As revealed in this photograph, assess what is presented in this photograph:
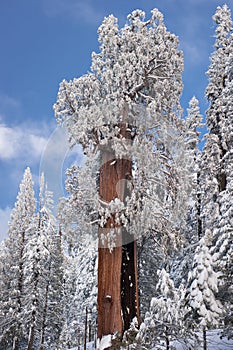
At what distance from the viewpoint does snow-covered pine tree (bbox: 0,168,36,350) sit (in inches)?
918

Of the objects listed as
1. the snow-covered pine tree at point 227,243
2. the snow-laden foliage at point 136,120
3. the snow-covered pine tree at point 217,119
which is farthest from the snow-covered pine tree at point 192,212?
the snow-laden foliage at point 136,120

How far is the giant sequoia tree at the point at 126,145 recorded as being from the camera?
7500mm

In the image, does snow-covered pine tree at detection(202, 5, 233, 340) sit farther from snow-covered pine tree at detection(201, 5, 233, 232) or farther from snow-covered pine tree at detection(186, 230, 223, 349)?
snow-covered pine tree at detection(186, 230, 223, 349)

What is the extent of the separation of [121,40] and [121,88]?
1292 mm

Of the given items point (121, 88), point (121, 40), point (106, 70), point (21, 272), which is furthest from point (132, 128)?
point (21, 272)

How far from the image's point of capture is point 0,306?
80.0ft

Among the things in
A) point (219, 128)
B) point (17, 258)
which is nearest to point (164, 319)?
point (219, 128)

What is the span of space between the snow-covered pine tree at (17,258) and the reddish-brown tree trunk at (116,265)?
1700cm

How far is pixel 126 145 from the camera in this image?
796cm

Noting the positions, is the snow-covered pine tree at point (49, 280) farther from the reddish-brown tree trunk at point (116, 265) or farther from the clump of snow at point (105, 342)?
the clump of snow at point (105, 342)

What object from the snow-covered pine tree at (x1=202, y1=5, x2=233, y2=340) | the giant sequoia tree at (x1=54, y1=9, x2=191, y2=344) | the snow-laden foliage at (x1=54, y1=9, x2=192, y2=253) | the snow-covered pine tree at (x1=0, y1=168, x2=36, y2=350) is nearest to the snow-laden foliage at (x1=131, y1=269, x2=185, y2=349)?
the giant sequoia tree at (x1=54, y1=9, x2=191, y2=344)

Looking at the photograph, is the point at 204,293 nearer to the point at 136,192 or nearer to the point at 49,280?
the point at 136,192

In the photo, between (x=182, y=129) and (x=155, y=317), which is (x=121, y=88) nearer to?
(x=182, y=129)

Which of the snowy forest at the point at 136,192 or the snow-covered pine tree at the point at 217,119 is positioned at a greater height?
the snow-covered pine tree at the point at 217,119
